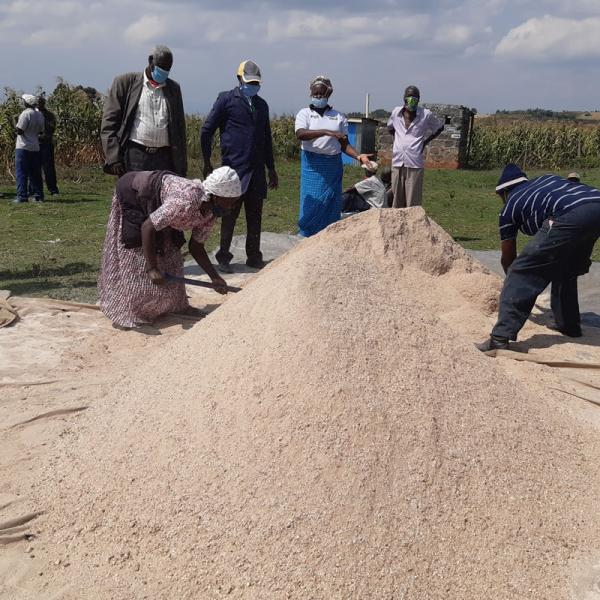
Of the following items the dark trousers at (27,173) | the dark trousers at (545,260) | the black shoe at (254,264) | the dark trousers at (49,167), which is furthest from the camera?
the dark trousers at (49,167)

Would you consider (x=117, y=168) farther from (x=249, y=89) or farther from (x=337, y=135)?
(x=337, y=135)

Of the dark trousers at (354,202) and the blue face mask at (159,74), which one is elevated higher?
the blue face mask at (159,74)

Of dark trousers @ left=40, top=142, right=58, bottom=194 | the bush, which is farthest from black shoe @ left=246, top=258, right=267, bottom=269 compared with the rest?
the bush

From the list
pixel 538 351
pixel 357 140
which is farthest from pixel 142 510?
pixel 357 140

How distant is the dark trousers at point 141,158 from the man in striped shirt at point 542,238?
216 centimetres

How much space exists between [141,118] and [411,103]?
97.4 inches

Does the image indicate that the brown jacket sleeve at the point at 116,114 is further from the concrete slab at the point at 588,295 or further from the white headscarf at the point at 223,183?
the concrete slab at the point at 588,295

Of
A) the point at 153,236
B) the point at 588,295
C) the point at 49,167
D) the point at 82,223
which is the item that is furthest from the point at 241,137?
the point at 49,167

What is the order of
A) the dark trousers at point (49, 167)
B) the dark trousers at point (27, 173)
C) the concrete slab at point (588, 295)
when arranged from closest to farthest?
the concrete slab at point (588, 295), the dark trousers at point (27, 173), the dark trousers at point (49, 167)

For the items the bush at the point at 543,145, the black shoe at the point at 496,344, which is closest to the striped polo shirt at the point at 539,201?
the black shoe at the point at 496,344

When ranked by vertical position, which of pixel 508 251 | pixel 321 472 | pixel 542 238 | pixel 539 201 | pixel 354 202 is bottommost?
pixel 321 472

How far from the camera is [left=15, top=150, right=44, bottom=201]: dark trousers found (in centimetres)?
872

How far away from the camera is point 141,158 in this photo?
4539 mm

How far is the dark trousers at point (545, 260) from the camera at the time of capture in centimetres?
347
